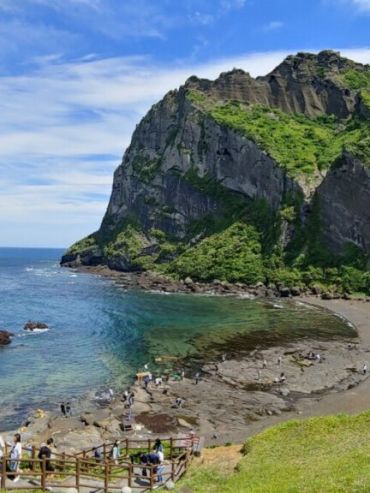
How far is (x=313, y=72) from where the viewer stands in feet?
636

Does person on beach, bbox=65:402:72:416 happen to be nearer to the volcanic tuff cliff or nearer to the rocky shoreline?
the rocky shoreline

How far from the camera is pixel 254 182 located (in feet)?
498

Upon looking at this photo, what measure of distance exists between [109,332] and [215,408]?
115ft

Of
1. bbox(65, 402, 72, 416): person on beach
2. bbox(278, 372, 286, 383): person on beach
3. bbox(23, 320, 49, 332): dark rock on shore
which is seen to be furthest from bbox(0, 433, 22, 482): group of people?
bbox(23, 320, 49, 332): dark rock on shore

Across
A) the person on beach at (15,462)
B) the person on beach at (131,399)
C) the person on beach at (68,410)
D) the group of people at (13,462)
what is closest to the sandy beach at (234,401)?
the person on beach at (131,399)

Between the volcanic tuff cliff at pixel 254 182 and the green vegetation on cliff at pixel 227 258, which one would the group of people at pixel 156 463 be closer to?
the volcanic tuff cliff at pixel 254 182

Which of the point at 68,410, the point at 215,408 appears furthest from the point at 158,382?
the point at 68,410

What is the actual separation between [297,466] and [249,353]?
134 feet

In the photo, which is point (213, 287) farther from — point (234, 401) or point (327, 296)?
point (234, 401)

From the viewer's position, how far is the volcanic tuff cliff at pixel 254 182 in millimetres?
124188

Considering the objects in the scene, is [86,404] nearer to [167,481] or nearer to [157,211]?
[167,481]

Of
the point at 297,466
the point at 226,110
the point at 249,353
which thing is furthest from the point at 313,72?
the point at 297,466

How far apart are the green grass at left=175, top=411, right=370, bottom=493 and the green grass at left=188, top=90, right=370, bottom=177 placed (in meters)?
98.2

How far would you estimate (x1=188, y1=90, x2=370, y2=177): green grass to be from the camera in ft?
459
